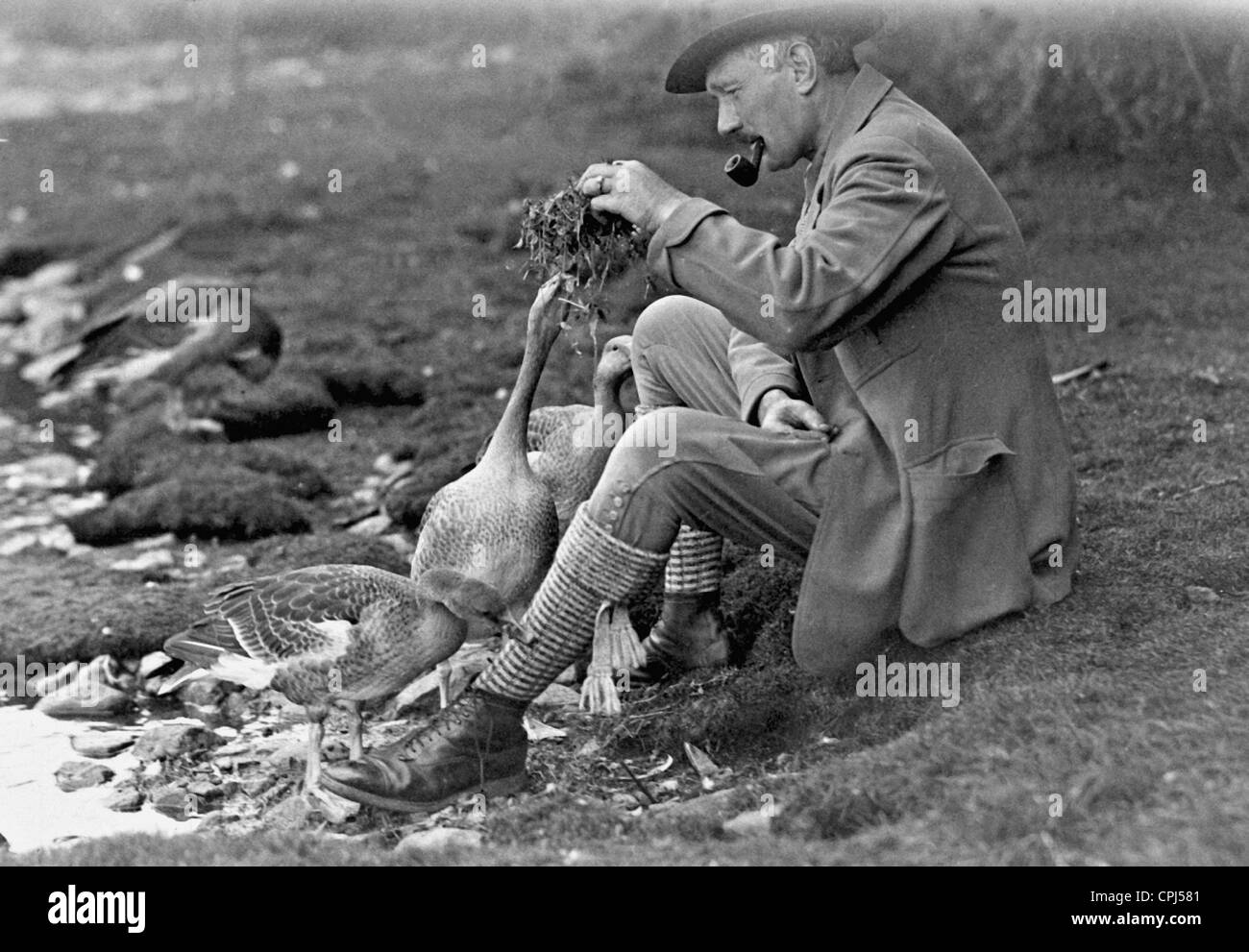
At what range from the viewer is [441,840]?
6.04 m

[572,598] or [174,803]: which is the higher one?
[572,598]

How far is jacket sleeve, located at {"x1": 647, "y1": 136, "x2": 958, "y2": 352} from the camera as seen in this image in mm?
5879

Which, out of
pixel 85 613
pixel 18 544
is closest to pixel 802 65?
pixel 85 613

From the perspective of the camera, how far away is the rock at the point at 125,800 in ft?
22.9

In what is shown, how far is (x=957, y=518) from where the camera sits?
20.5ft

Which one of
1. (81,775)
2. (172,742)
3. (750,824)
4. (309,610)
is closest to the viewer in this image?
(750,824)

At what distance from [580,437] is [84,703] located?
2778mm

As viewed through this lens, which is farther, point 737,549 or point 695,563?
point 737,549

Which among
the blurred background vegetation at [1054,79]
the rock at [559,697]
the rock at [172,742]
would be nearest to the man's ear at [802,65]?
the rock at [559,697]

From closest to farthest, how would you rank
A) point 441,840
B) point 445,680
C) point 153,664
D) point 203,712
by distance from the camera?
point 441,840, point 445,680, point 203,712, point 153,664

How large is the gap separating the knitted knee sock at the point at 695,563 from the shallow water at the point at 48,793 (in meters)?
2.30

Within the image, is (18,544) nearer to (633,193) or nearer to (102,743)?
(102,743)

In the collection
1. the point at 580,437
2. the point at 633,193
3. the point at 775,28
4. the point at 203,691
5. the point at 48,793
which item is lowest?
the point at 48,793

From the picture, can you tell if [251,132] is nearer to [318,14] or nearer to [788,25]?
[318,14]
